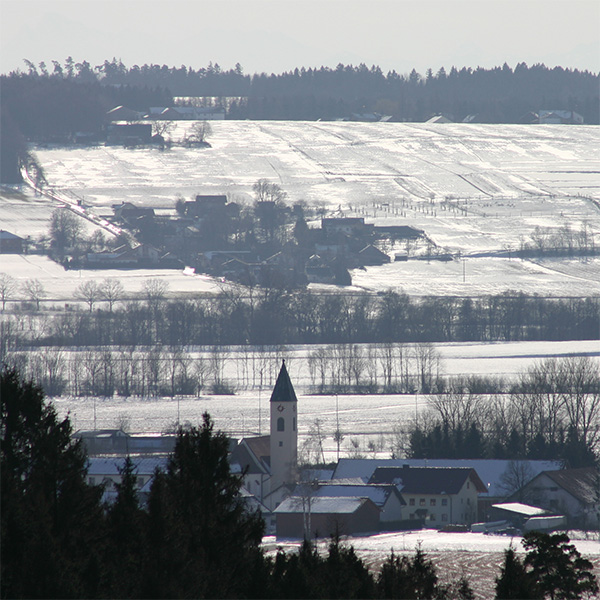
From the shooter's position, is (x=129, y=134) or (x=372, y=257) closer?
(x=372, y=257)

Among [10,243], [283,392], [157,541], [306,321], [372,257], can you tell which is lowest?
[157,541]

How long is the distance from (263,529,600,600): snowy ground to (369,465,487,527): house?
6.07ft

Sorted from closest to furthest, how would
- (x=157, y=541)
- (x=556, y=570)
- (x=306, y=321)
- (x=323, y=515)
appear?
(x=157, y=541) → (x=556, y=570) → (x=323, y=515) → (x=306, y=321)

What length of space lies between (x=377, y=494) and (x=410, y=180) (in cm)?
8558

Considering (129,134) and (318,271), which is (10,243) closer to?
(318,271)

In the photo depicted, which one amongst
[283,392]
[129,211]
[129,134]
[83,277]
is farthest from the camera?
[129,134]

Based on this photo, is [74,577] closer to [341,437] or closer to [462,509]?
[462,509]

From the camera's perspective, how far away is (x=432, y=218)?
106 m

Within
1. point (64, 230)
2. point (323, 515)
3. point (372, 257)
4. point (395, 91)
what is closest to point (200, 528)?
point (323, 515)

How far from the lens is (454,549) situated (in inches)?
1163

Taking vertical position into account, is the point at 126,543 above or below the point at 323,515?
above

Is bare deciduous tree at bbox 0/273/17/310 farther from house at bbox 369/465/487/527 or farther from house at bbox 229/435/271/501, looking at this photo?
house at bbox 369/465/487/527

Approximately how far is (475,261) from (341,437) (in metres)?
50.0

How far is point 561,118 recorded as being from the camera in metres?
152
